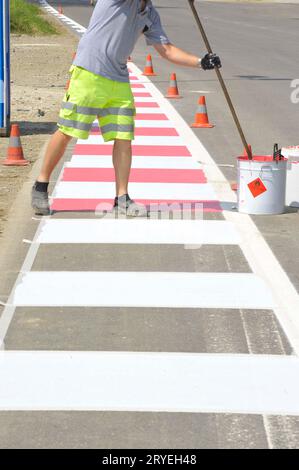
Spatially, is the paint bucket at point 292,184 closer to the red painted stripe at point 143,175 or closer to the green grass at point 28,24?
the red painted stripe at point 143,175

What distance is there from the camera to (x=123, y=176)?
9.41 m

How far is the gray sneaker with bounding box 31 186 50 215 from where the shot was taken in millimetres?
9297

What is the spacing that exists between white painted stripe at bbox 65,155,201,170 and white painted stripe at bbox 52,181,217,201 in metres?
0.97

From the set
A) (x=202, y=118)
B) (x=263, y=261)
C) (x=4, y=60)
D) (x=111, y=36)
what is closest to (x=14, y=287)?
(x=263, y=261)

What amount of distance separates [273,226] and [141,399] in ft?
12.7

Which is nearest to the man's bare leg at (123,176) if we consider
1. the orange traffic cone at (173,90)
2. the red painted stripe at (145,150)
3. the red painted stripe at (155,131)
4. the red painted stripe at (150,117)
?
the red painted stripe at (145,150)

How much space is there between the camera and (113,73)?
9.05 metres

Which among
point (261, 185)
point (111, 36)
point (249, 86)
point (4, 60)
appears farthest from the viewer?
point (249, 86)

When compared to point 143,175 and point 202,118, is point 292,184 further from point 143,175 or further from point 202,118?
point 202,118

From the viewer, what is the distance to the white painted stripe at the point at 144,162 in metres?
11.7

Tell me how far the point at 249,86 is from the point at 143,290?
1343cm

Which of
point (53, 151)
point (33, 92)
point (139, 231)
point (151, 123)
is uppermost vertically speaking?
point (53, 151)

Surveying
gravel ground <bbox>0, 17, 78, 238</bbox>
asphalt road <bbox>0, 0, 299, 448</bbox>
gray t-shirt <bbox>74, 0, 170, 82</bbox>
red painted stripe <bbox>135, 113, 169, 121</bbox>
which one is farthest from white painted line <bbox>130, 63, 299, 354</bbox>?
red painted stripe <bbox>135, 113, 169, 121</bbox>
